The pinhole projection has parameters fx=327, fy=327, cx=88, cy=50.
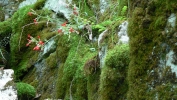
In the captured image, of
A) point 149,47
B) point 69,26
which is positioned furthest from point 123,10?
point 149,47

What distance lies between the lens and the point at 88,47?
4340 millimetres

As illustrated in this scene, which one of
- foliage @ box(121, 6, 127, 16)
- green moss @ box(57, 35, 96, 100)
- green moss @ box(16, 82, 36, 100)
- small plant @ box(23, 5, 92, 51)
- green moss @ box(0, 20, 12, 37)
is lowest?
green moss @ box(16, 82, 36, 100)

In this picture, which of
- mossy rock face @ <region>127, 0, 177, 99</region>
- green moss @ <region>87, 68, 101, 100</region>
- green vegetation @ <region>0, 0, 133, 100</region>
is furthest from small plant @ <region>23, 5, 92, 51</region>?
mossy rock face @ <region>127, 0, 177, 99</region>

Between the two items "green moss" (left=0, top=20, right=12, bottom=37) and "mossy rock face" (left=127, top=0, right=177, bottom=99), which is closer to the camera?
"mossy rock face" (left=127, top=0, right=177, bottom=99)

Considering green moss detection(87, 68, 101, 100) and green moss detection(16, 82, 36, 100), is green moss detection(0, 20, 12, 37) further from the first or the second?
green moss detection(87, 68, 101, 100)

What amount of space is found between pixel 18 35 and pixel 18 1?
1383 millimetres

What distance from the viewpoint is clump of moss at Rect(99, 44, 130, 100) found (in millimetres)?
2779

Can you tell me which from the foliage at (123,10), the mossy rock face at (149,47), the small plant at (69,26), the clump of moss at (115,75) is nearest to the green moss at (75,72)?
the small plant at (69,26)

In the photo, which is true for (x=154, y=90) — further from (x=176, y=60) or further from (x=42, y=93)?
(x=42, y=93)

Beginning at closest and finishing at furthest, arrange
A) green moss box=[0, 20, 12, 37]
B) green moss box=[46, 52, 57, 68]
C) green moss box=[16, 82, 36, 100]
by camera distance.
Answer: green moss box=[16, 82, 36, 100] < green moss box=[46, 52, 57, 68] < green moss box=[0, 20, 12, 37]

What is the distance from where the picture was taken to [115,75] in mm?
2799

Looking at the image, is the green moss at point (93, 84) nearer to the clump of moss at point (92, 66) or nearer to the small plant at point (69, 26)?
the clump of moss at point (92, 66)

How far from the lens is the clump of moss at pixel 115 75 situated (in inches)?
109

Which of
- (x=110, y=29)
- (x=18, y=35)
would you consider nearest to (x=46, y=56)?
(x=18, y=35)
